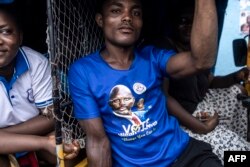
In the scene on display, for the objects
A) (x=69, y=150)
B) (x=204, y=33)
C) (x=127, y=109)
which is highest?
(x=204, y=33)

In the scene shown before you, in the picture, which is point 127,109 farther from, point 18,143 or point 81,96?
point 18,143

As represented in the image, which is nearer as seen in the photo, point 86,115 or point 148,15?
point 86,115

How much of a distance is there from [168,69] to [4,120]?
904 millimetres

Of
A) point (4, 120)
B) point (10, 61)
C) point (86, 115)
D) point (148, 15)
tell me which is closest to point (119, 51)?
point (86, 115)

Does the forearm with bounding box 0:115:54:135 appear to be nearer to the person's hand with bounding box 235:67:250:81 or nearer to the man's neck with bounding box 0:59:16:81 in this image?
the man's neck with bounding box 0:59:16:81

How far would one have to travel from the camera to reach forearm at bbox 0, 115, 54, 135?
6.39ft

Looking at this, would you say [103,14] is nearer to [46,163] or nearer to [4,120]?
[4,120]

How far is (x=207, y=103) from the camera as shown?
2881 mm

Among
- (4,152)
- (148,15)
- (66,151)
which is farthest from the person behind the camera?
(148,15)

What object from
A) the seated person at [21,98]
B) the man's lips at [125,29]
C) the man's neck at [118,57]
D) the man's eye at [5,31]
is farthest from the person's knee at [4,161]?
the man's lips at [125,29]

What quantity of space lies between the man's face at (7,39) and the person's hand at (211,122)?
55.7 inches

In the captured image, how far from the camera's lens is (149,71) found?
2.01 m

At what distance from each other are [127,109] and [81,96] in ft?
0.79

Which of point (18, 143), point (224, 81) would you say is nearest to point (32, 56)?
point (18, 143)
